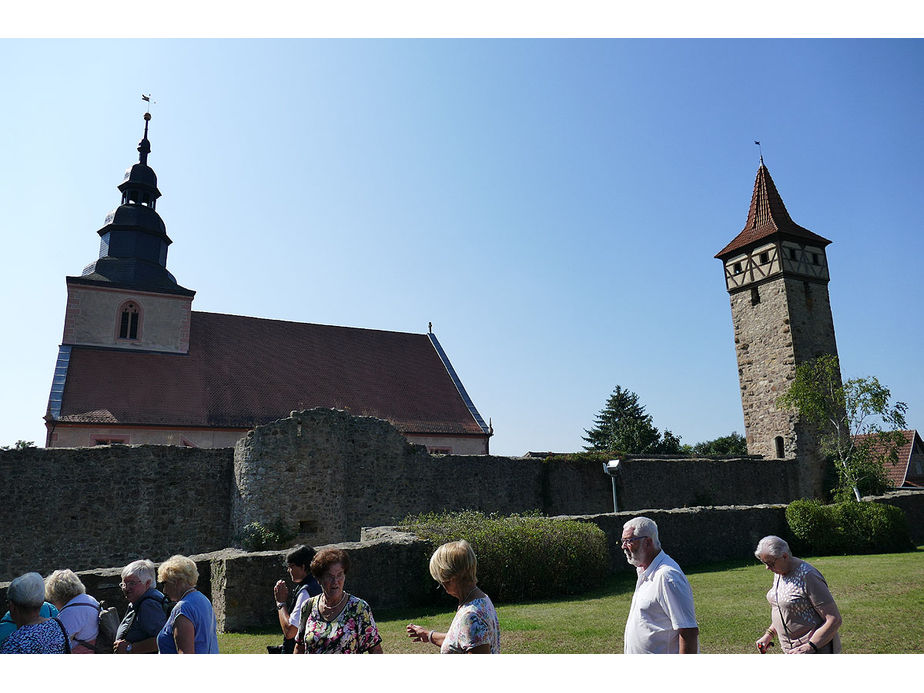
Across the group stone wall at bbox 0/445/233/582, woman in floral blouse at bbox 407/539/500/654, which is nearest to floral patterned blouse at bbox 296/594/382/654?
woman in floral blouse at bbox 407/539/500/654

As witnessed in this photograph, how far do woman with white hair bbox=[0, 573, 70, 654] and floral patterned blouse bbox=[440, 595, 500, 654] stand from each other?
2.07 m

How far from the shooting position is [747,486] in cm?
2311

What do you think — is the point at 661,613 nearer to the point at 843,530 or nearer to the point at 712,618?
the point at 712,618

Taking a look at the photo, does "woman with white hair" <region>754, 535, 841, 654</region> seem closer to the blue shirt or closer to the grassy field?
the grassy field

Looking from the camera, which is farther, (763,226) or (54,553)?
(763,226)

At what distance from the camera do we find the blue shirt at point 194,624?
3791 mm

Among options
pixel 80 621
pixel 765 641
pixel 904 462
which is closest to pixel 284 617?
pixel 80 621

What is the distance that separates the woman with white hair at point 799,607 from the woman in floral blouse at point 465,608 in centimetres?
200

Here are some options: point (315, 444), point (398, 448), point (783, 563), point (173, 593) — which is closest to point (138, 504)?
point (315, 444)

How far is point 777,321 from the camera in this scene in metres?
27.0

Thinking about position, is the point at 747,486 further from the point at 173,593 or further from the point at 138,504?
the point at 173,593

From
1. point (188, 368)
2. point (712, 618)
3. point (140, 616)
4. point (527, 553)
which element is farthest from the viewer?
point (188, 368)

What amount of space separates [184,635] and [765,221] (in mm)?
30924

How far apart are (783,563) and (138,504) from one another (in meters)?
14.3
